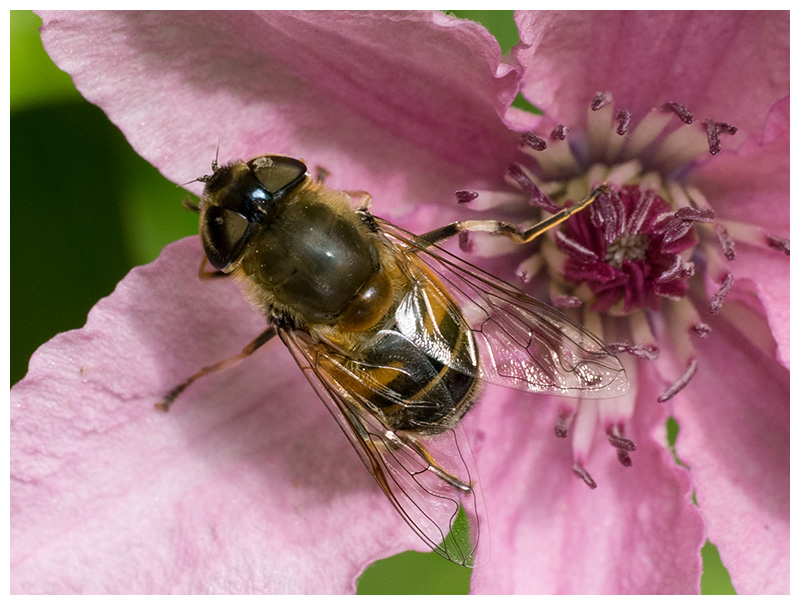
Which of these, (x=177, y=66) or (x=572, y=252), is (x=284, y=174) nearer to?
(x=177, y=66)

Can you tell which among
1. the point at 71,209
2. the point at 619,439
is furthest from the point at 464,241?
the point at 71,209

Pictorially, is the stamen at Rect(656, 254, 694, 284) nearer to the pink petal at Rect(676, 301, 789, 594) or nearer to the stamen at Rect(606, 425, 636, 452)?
the pink petal at Rect(676, 301, 789, 594)

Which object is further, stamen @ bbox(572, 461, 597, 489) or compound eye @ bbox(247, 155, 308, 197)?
stamen @ bbox(572, 461, 597, 489)

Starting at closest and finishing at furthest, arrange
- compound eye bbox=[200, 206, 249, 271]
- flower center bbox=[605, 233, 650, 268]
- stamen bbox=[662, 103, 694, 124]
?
compound eye bbox=[200, 206, 249, 271]
stamen bbox=[662, 103, 694, 124]
flower center bbox=[605, 233, 650, 268]

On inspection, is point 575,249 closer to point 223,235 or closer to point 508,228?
point 508,228

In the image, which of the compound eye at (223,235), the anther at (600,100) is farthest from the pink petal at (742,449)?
the compound eye at (223,235)

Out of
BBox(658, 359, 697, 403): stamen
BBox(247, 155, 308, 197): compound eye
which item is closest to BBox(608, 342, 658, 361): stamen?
BBox(658, 359, 697, 403): stamen
